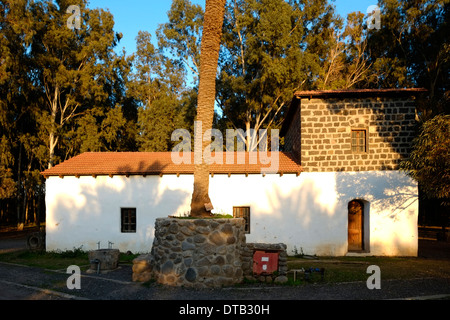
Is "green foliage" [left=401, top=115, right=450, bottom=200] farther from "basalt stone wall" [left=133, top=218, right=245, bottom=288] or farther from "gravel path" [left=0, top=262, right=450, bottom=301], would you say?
"basalt stone wall" [left=133, top=218, right=245, bottom=288]

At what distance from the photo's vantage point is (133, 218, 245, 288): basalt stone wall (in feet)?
27.7

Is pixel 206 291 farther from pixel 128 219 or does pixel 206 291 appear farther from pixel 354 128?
pixel 354 128

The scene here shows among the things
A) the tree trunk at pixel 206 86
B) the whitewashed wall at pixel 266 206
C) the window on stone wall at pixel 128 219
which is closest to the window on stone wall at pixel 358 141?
the whitewashed wall at pixel 266 206

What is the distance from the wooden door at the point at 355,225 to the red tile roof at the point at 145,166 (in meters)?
3.30

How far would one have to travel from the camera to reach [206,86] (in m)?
9.93

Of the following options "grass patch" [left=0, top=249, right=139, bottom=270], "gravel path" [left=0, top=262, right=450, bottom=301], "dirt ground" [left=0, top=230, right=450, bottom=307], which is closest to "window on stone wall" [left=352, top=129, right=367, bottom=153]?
"dirt ground" [left=0, top=230, right=450, bottom=307]

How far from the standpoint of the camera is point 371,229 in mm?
14000

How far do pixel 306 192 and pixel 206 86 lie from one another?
23.3 ft

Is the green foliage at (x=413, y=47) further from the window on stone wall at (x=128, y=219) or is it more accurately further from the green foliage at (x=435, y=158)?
the window on stone wall at (x=128, y=219)

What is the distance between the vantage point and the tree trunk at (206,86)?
9.68 m

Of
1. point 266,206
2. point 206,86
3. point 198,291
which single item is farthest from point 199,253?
point 266,206

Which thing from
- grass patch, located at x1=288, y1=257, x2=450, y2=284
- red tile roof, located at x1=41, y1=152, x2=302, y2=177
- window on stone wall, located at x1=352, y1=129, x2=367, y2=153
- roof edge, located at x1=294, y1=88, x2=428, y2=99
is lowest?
grass patch, located at x1=288, y1=257, x2=450, y2=284

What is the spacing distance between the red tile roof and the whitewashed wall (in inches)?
13.5

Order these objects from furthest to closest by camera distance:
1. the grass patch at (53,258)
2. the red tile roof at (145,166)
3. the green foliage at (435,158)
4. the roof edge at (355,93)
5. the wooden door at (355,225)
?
the wooden door at (355,225) → the red tile roof at (145,166) → the roof edge at (355,93) → the grass patch at (53,258) → the green foliage at (435,158)
